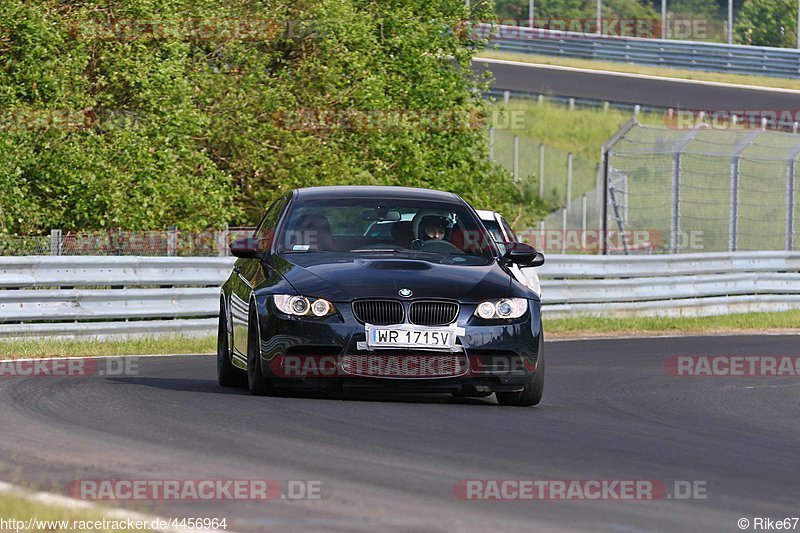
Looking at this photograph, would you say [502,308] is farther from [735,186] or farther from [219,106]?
[219,106]

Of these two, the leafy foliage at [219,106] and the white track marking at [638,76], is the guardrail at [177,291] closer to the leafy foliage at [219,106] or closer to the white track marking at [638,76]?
the leafy foliage at [219,106]

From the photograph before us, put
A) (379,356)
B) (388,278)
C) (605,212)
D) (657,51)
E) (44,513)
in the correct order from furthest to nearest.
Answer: (657,51), (605,212), (388,278), (379,356), (44,513)

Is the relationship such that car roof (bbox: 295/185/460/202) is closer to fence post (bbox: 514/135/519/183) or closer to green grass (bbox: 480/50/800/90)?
fence post (bbox: 514/135/519/183)

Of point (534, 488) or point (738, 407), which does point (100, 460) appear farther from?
point (738, 407)

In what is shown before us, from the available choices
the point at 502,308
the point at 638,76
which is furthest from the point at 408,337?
the point at 638,76

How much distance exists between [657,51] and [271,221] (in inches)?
1696

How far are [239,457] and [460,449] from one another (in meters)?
1.16

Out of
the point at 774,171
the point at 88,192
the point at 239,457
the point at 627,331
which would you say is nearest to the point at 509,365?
the point at 239,457

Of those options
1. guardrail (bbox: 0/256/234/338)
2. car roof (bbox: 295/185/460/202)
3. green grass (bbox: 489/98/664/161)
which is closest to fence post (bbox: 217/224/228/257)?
guardrail (bbox: 0/256/234/338)

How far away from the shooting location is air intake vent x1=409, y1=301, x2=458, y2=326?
10.0m

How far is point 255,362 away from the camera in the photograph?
10.5 m

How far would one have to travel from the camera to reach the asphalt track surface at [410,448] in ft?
20.1

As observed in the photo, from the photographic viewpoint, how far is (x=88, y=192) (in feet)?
74.1

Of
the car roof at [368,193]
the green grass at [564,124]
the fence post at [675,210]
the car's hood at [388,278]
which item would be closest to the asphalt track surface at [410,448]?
the car's hood at [388,278]
